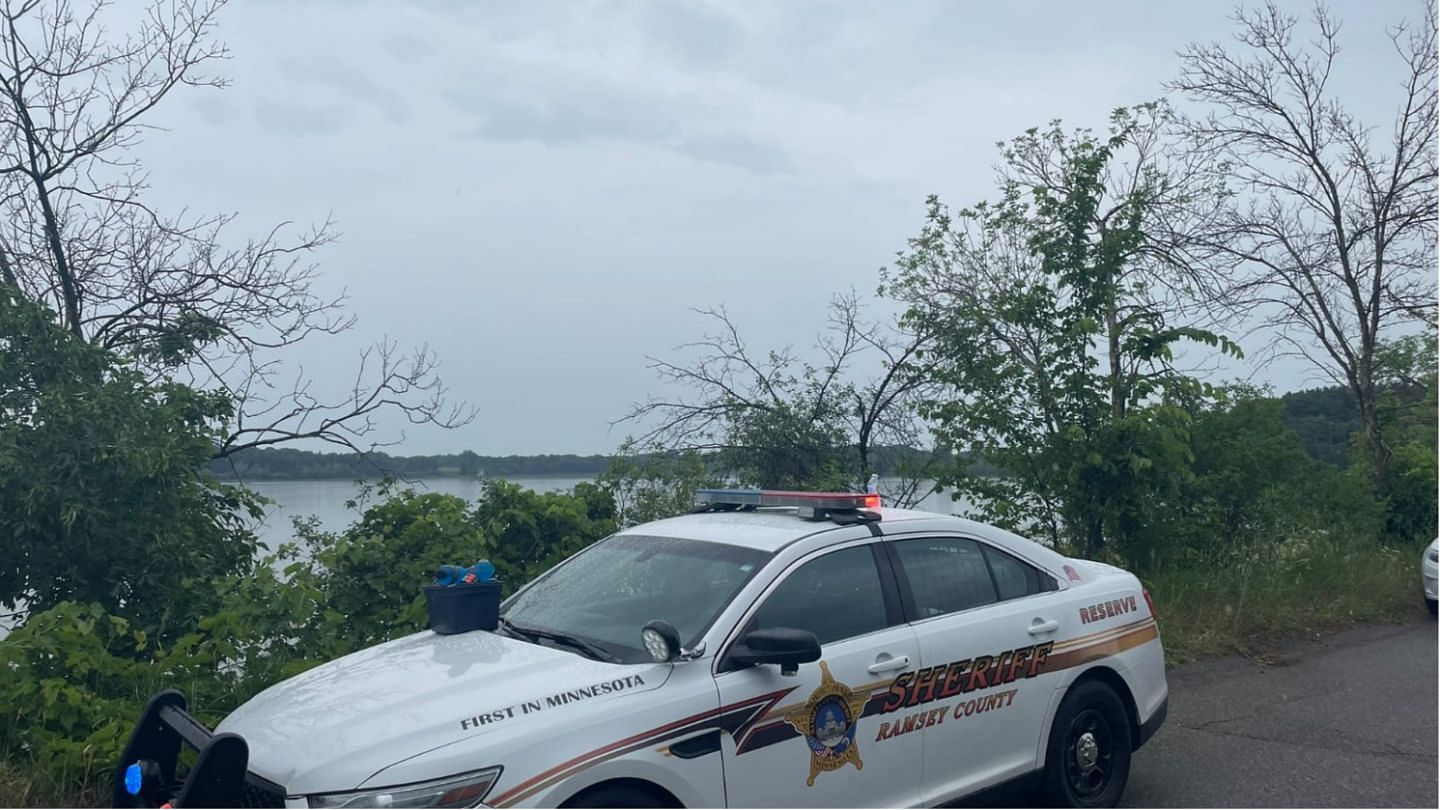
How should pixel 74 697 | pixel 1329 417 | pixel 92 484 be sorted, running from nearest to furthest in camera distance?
pixel 74 697 < pixel 92 484 < pixel 1329 417

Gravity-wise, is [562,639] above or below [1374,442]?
below

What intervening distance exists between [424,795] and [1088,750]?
11.3 feet

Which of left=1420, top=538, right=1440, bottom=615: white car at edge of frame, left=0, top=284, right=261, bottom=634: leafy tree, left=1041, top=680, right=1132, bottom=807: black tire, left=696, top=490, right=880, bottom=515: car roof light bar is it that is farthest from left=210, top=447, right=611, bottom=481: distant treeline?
left=1420, top=538, right=1440, bottom=615: white car at edge of frame

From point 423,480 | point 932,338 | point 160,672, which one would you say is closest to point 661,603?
point 160,672

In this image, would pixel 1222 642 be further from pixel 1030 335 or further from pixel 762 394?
pixel 762 394

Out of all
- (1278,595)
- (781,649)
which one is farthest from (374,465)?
(1278,595)

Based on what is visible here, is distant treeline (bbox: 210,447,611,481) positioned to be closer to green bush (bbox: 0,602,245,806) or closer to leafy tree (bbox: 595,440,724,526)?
leafy tree (bbox: 595,440,724,526)

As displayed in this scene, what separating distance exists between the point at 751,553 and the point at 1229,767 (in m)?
3.34


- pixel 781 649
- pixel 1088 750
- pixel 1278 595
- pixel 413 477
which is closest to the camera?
pixel 781 649

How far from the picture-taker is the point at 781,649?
4320 millimetres

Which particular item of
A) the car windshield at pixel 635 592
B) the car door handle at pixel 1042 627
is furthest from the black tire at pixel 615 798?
the car door handle at pixel 1042 627

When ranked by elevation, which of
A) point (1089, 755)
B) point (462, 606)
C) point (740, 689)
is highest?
point (462, 606)

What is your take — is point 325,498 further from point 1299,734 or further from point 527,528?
point 1299,734

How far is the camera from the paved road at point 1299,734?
6.06 metres
